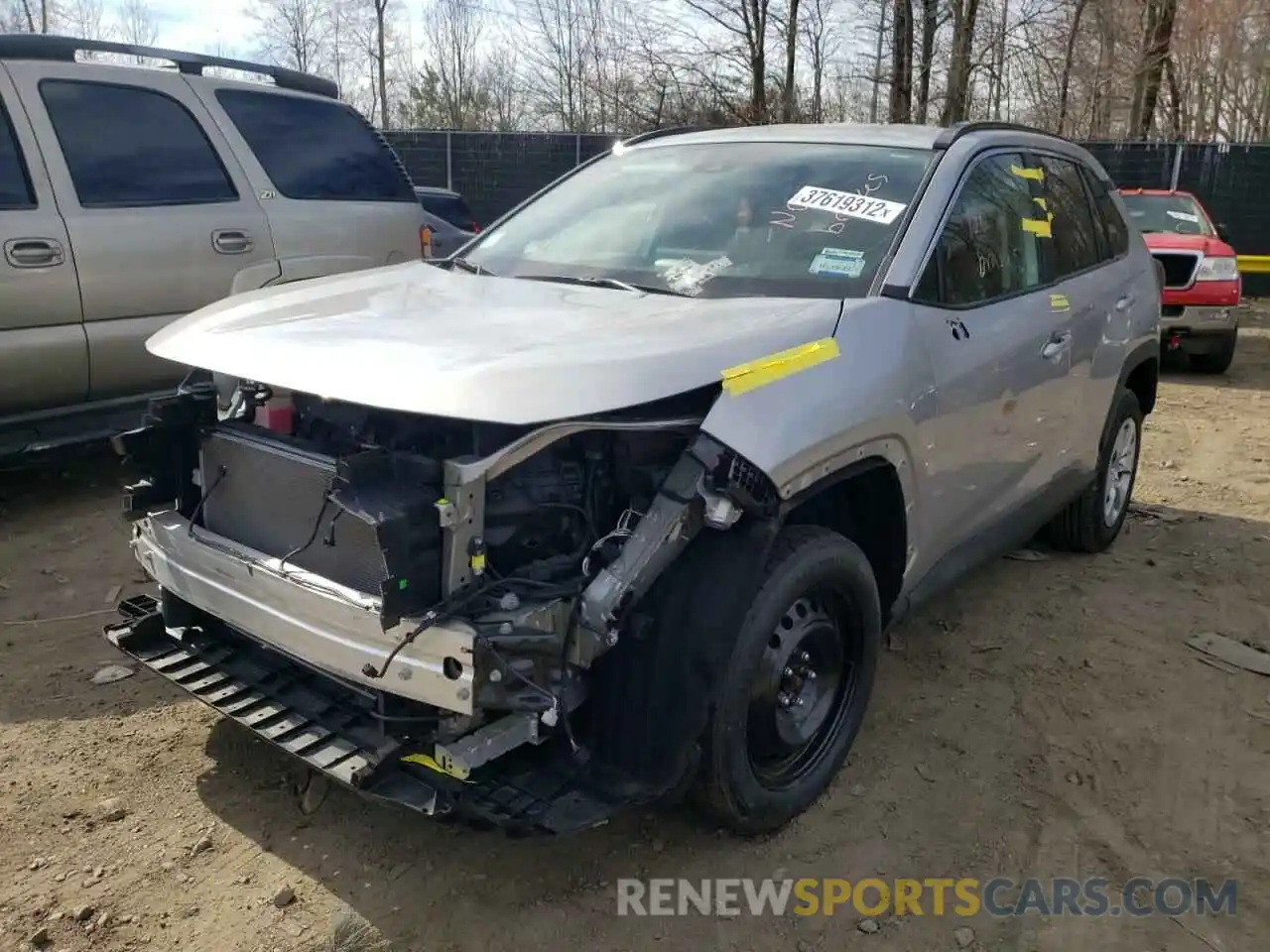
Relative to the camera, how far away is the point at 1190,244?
35.6ft

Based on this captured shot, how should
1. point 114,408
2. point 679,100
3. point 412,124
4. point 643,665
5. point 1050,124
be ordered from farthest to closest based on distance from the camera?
point 412,124 < point 1050,124 < point 679,100 < point 114,408 < point 643,665

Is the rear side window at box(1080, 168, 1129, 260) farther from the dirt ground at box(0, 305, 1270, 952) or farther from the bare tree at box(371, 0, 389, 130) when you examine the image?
the bare tree at box(371, 0, 389, 130)

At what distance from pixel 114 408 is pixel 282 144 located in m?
1.90

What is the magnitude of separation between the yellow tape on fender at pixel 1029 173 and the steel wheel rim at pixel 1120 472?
1435 millimetres

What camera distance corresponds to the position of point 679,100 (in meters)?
21.1

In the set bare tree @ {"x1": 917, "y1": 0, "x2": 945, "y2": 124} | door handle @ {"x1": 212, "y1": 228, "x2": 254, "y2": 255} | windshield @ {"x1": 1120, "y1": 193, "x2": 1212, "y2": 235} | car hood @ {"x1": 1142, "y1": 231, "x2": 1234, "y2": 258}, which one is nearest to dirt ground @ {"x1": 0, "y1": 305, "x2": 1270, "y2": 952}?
door handle @ {"x1": 212, "y1": 228, "x2": 254, "y2": 255}

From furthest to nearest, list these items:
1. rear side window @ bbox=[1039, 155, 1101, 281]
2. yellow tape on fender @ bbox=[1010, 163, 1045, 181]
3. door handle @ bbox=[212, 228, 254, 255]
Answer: door handle @ bbox=[212, 228, 254, 255]
rear side window @ bbox=[1039, 155, 1101, 281]
yellow tape on fender @ bbox=[1010, 163, 1045, 181]

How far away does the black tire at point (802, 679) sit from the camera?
2717 millimetres

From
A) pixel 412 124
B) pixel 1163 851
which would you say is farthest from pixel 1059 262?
pixel 412 124

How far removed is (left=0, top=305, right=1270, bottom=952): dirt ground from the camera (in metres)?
2.71

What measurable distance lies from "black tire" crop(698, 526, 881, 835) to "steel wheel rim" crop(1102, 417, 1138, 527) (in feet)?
8.65

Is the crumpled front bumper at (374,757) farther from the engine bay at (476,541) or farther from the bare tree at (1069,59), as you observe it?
the bare tree at (1069,59)

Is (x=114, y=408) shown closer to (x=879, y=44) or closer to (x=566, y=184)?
(x=566, y=184)

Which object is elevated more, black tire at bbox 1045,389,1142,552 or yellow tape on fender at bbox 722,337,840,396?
yellow tape on fender at bbox 722,337,840,396
